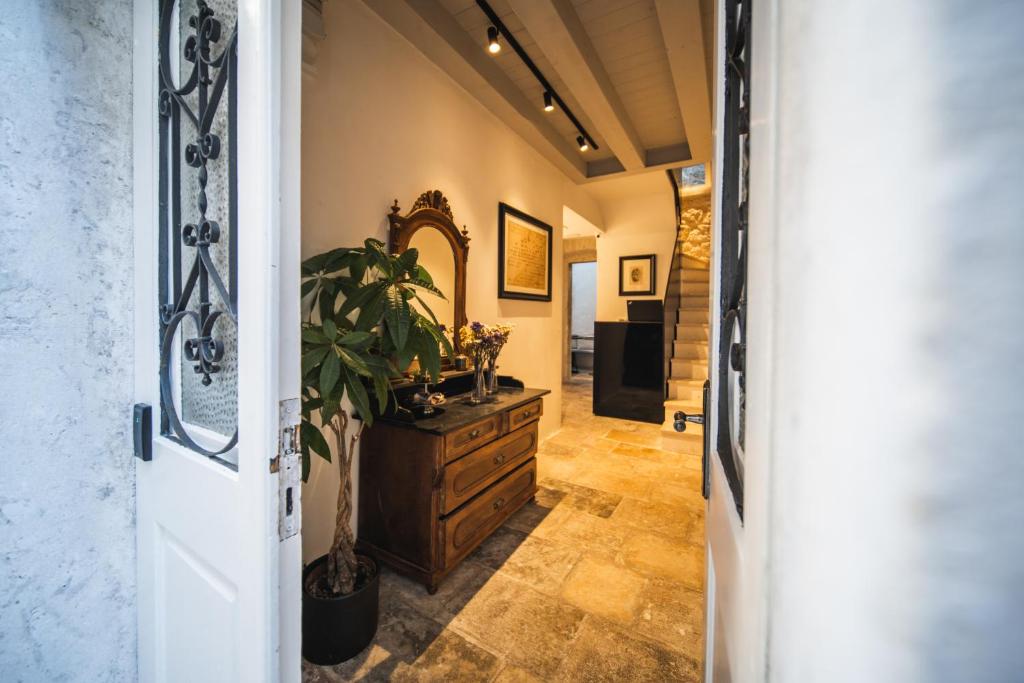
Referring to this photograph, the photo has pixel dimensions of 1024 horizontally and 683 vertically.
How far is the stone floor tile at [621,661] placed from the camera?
4.86 feet

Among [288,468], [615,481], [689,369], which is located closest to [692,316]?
[689,369]

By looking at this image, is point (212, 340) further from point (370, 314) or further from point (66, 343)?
point (370, 314)

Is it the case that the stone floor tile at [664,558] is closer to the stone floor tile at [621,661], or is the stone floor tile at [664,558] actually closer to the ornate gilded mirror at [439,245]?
the stone floor tile at [621,661]

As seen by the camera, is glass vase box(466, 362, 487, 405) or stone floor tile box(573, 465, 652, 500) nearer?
glass vase box(466, 362, 487, 405)

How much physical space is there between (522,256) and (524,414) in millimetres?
1706

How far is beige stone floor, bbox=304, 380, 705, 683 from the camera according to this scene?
1521 mm

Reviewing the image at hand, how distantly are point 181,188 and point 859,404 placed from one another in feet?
4.12

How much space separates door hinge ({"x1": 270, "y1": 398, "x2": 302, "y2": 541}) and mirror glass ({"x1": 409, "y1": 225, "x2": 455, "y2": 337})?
5.84 feet

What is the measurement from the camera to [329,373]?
51.1 inches

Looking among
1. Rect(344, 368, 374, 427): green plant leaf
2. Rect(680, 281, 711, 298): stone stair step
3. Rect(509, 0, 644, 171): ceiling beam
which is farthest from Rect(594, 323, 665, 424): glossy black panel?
Rect(344, 368, 374, 427): green plant leaf

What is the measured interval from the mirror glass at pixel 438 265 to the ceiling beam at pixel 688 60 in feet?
5.89

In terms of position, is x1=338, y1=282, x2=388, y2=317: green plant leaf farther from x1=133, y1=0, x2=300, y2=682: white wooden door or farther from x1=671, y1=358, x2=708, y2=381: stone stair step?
x1=671, y1=358, x2=708, y2=381: stone stair step

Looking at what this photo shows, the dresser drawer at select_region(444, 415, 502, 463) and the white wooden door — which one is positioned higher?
the white wooden door

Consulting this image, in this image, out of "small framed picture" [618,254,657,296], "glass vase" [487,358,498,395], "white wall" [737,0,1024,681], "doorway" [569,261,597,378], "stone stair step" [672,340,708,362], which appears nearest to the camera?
"white wall" [737,0,1024,681]
